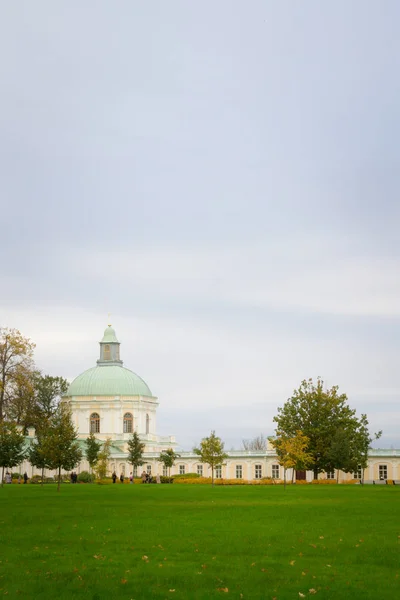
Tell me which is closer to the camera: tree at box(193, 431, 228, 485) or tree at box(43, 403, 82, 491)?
tree at box(43, 403, 82, 491)

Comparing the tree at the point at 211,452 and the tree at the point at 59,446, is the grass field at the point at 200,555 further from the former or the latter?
the tree at the point at 211,452

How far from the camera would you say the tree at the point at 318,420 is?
253 ft

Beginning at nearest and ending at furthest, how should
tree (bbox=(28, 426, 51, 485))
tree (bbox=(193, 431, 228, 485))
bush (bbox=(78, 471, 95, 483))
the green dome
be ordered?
tree (bbox=(28, 426, 51, 485))
tree (bbox=(193, 431, 228, 485))
bush (bbox=(78, 471, 95, 483))
the green dome

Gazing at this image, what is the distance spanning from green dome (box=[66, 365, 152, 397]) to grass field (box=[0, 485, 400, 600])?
92.2 meters

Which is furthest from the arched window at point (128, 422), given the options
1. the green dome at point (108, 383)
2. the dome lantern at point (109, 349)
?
the dome lantern at point (109, 349)

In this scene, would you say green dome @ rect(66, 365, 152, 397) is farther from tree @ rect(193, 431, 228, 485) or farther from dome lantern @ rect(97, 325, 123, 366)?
tree @ rect(193, 431, 228, 485)

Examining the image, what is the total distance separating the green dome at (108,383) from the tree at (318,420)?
4365 centimetres

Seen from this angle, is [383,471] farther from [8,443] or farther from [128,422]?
[8,443]

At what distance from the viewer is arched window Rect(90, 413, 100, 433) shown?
120 m

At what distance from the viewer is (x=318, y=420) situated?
258ft

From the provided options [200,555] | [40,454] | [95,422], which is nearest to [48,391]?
[95,422]

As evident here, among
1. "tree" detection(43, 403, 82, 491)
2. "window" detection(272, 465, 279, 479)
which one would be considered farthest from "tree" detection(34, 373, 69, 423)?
"tree" detection(43, 403, 82, 491)

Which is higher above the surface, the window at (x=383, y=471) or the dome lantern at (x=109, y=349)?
the dome lantern at (x=109, y=349)

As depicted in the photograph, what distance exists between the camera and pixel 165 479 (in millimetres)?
87438
